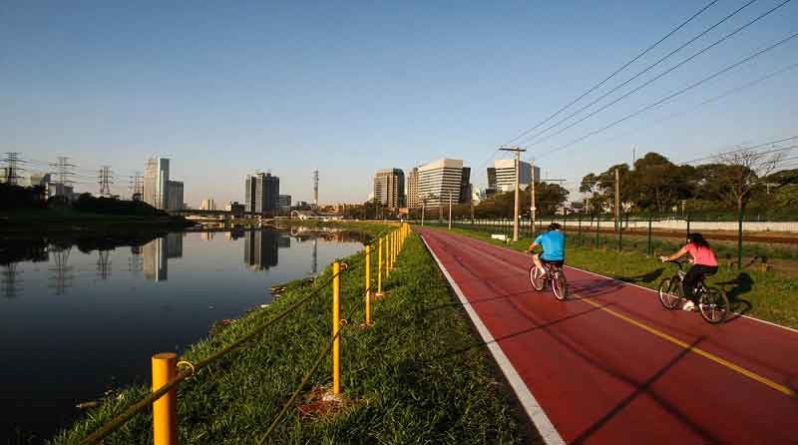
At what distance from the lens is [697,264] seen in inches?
341

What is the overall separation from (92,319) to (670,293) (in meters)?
14.9

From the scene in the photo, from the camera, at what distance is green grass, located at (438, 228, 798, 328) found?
971 centimetres

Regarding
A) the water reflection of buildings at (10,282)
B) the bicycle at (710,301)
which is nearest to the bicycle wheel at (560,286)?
the bicycle at (710,301)

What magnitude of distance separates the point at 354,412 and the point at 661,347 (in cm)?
521

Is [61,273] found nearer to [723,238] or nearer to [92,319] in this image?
[92,319]

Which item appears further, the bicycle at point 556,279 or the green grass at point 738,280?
the bicycle at point 556,279

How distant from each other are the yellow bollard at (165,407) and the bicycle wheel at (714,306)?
9519 millimetres

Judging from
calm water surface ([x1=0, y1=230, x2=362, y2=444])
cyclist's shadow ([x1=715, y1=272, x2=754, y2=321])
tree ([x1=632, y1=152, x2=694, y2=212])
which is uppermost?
tree ([x1=632, y1=152, x2=694, y2=212])

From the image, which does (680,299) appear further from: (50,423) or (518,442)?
(50,423)

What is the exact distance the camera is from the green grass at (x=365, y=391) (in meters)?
4.17

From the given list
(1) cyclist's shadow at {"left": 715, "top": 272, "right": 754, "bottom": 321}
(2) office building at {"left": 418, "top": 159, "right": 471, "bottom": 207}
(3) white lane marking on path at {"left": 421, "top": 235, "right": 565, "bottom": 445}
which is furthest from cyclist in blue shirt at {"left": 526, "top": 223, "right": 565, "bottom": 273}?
(2) office building at {"left": 418, "top": 159, "right": 471, "bottom": 207}

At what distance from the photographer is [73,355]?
31.0 ft

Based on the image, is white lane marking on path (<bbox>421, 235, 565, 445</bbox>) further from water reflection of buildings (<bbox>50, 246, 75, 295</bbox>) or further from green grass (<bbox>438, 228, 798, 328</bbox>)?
water reflection of buildings (<bbox>50, 246, 75, 295</bbox>)

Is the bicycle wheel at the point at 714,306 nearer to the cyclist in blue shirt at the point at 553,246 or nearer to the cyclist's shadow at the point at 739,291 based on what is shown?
the cyclist's shadow at the point at 739,291
